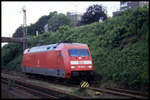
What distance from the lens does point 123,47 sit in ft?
55.6

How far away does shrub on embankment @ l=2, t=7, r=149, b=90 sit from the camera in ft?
42.0

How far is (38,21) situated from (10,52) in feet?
62.0

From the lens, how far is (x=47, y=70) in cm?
1688

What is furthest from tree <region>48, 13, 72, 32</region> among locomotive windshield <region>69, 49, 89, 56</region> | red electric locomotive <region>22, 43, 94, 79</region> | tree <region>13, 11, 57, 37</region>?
locomotive windshield <region>69, 49, 89, 56</region>

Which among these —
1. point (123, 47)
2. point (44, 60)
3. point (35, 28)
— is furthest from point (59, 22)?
point (123, 47)

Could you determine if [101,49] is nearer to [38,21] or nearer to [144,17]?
[144,17]

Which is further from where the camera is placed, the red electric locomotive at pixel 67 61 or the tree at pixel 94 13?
the tree at pixel 94 13

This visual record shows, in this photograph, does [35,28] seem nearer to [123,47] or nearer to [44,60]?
[44,60]

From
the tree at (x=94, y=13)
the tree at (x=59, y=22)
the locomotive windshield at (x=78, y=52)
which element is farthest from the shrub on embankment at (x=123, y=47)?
the tree at (x=59, y=22)

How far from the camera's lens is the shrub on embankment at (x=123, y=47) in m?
12.8

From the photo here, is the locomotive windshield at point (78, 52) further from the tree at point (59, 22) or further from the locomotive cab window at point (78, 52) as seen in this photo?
the tree at point (59, 22)

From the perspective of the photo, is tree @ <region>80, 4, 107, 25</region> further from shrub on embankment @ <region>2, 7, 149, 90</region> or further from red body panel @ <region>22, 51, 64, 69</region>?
red body panel @ <region>22, 51, 64, 69</region>

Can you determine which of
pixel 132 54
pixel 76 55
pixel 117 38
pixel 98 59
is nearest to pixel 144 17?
pixel 117 38

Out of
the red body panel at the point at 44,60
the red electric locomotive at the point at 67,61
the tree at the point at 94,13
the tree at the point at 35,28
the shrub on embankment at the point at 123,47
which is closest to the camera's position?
the shrub on embankment at the point at 123,47
